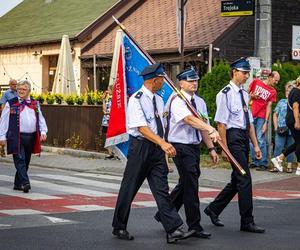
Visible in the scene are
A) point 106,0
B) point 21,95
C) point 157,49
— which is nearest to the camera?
point 21,95

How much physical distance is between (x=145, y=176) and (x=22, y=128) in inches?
166

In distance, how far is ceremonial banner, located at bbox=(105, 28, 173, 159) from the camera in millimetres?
9680

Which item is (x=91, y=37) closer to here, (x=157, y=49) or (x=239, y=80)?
(x=157, y=49)

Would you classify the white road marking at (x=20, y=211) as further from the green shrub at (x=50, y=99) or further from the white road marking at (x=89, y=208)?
the green shrub at (x=50, y=99)

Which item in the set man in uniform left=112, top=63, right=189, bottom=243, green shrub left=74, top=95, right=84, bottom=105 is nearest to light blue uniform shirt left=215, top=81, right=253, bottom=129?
man in uniform left=112, top=63, right=189, bottom=243

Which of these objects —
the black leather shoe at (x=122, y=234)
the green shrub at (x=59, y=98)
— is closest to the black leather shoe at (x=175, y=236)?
the black leather shoe at (x=122, y=234)

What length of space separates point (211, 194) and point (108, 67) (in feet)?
59.2

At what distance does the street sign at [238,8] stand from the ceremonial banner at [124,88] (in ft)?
24.1

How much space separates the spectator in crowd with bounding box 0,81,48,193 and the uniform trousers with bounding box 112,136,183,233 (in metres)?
4.12

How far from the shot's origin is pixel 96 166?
17578mm

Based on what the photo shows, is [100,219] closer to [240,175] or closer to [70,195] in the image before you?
[240,175]

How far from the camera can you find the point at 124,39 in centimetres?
Answer: 1005

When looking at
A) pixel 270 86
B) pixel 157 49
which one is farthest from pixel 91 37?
pixel 270 86

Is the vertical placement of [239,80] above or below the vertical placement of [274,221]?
above
